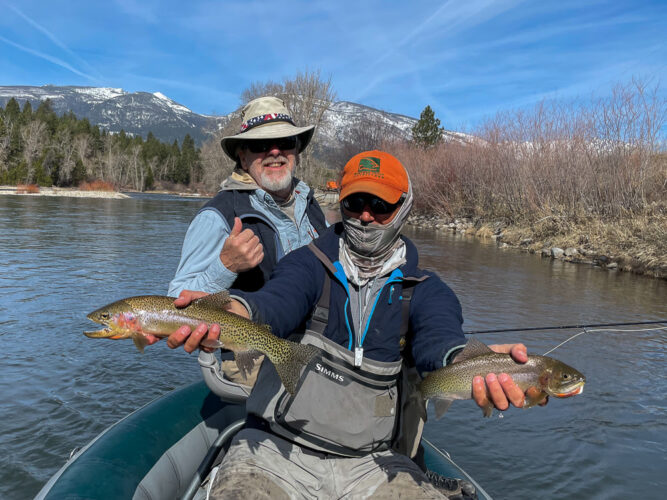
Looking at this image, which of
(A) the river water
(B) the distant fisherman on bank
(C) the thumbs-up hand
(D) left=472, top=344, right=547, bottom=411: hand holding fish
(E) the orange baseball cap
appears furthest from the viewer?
(A) the river water

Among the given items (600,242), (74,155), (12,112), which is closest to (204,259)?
(600,242)

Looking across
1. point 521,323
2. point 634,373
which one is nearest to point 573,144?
point 521,323

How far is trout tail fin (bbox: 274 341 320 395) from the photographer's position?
7.34 ft

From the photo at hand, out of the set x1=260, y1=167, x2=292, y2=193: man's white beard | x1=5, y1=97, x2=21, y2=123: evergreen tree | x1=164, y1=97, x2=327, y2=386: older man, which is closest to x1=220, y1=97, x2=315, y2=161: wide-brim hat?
x1=164, y1=97, x2=327, y2=386: older man

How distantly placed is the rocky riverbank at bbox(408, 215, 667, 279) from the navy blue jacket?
14.5m

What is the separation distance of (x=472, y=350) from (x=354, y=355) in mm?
583

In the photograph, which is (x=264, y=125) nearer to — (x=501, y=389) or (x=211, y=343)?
(x=211, y=343)

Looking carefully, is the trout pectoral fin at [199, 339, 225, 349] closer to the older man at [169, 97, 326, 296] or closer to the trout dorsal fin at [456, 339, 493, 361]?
the older man at [169, 97, 326, 296]

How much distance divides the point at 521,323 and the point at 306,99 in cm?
4582

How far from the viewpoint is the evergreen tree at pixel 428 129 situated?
188 ft

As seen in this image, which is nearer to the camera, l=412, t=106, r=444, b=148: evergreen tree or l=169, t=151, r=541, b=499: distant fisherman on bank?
l=169, t=151, r=541, b=499: distant fisherman on bank

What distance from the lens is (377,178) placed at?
8.45 feet

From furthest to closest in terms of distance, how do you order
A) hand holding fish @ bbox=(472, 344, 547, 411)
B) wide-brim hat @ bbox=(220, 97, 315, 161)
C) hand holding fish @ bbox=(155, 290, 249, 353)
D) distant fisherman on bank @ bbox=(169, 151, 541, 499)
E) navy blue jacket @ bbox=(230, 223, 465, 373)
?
wide-brim hat @ bbox=(220, 97, 315, 161)
navy blue jacket @ bbox=(230, 223, 465, 373)
distant fisherman on bank @ bbox=(169, 151, 541, 499)
hand holding fish @ bbox=(155, 290, 249, 353)
hand holding fish @ bbox=(472, 344, 547, 411)

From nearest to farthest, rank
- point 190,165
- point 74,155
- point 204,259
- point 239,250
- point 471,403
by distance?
point 239,250, point 204,259, point 471,403, point 74,155, point 190,165
